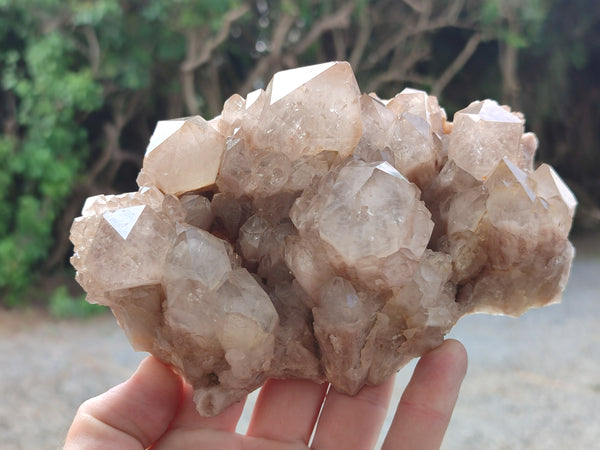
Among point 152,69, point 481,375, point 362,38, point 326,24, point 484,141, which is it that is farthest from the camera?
point 362,38

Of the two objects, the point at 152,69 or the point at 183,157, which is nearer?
the point at 183,157

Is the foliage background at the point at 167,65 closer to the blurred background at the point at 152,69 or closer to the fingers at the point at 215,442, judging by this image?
the blurred background at the point at 152,69

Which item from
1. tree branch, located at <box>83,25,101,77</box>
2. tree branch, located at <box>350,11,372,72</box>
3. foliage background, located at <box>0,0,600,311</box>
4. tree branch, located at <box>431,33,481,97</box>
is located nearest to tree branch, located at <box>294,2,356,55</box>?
foliage background, located at <box>0,0,600,311</box>

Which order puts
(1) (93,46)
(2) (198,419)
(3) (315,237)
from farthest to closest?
(1) (93,46) → (2) (198,419) → (3) (315,237)

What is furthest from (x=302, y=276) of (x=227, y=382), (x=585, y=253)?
(x=585, y=253)

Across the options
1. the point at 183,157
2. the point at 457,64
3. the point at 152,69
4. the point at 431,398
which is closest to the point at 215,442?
the point at 431,398

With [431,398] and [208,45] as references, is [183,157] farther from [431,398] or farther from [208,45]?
[208,45]

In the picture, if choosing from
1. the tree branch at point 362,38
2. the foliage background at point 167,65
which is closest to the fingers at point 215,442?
the foliage background at point 167,65

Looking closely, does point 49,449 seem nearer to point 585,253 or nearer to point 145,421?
point 145,421
